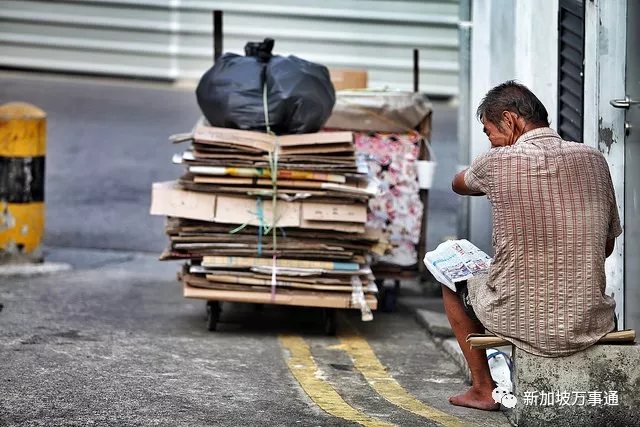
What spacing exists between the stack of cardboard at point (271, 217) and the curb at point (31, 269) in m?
2.37

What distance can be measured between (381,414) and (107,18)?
9727mm

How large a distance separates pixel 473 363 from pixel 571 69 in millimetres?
2163

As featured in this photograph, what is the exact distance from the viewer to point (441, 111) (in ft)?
46.6

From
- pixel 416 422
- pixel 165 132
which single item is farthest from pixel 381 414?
pixel 165 132

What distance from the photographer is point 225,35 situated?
14211mm

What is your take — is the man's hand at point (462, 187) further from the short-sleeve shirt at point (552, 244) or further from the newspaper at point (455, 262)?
the newspaper at point (455, 262)

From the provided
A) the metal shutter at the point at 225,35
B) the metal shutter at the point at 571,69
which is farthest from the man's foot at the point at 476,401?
the metal shutter at the point at 225,35

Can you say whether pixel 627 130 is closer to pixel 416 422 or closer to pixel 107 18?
pixel 416 422

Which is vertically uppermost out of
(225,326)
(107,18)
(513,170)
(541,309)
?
(107,18)

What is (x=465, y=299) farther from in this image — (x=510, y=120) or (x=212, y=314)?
(x=212, y=314)

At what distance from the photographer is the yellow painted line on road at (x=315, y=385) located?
551cm

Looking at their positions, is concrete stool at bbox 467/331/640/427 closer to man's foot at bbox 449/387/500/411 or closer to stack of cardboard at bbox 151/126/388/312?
man's foot at bbox 449/387/500/411

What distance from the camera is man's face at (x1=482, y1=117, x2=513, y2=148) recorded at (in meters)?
5.50
